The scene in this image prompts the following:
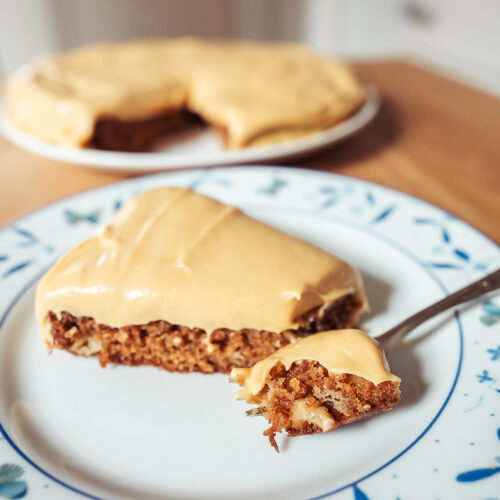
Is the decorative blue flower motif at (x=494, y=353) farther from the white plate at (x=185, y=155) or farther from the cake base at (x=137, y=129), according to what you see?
the cake base at (x=137, y=129)

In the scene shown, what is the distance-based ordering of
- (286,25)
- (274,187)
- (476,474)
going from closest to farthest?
(476,474)
(274,187)
(286,25)

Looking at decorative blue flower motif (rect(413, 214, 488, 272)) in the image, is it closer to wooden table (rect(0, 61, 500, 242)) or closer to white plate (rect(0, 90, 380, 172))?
wooden table (rect(0, 61, 500, 242))

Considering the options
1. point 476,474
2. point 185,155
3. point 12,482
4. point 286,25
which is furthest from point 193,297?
point 286,25

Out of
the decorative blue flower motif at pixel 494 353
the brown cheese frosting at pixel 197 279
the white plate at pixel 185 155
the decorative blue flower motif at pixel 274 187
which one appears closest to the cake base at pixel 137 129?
the white plate at pixel 185 155

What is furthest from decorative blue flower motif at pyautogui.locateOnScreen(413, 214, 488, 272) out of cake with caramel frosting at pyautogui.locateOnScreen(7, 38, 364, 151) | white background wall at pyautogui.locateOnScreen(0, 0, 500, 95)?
white background wall at pyautogui.locateOnScreen(0, 0, 500, 95)

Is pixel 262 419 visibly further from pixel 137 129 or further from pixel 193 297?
pixel 137 129

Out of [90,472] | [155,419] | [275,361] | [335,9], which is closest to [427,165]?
[275,361]

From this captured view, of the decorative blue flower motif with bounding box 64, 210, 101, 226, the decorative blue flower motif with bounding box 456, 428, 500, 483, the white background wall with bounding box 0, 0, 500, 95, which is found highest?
the decorative blue flower motif with bounding box 64, 210, 101, 226
